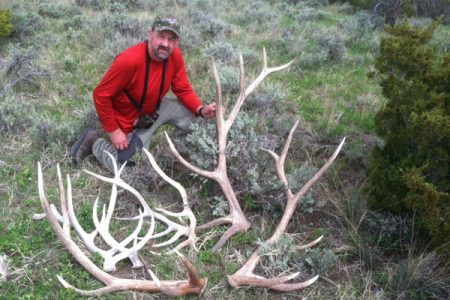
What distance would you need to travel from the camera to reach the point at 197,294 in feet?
9.86

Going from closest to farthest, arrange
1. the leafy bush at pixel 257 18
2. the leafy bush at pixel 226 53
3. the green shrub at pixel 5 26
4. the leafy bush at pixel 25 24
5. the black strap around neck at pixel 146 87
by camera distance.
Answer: the black strap around neck at pixel 146 87
the leafy bush at pixel 226 53
the green shrub at pixel 5 26
the leafy bush at pixel 25 24
the leafy bush at pixel 257 18

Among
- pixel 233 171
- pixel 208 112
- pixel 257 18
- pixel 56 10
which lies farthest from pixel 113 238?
pixel 257 18

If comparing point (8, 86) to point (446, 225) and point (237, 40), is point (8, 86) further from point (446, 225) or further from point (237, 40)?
point (446, 225)

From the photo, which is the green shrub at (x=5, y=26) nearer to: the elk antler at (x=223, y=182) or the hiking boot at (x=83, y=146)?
the hiking boot at (x=83, y=146)

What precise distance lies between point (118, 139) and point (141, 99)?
46 centimetres

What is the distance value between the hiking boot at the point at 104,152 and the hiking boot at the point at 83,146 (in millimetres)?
51

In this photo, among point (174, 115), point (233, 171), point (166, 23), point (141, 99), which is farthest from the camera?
point (174, 115)

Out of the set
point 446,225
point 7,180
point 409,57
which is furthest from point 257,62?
point 446,225

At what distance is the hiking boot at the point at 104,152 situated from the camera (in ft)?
14.7

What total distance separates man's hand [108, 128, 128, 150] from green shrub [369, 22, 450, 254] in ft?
7.59

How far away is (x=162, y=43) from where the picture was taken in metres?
4.33

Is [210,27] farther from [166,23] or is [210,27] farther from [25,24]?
[166,23]

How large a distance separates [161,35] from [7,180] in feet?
6.15

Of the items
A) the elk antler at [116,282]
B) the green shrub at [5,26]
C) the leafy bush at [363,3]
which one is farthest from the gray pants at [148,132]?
the leafy bush at [363,3]
